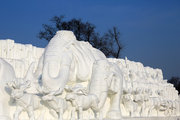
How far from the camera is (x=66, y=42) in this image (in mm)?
9602

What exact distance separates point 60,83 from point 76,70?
1.17m

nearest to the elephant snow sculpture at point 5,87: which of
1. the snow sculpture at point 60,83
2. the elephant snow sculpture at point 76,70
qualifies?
the snow sculpture at point 60,83

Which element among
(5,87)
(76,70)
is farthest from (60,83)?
(5,87)

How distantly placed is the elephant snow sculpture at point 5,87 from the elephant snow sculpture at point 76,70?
31.8 inches

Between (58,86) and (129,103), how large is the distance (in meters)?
3.81

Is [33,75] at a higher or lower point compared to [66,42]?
lower

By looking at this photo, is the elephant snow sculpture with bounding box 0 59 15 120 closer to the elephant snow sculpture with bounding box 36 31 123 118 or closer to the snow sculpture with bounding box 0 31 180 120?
the snow sculpture with bounding box 0 31 180 120

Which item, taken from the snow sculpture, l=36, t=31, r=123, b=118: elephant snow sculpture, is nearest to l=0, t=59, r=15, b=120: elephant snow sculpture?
the snow sculpture

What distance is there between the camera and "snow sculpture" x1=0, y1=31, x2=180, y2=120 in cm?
777

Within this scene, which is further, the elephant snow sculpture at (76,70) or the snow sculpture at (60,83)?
the elephant snow sculpture at (76,70)

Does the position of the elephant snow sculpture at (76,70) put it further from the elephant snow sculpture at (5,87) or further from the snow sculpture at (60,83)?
the elephant snow sculpture at (5,87)

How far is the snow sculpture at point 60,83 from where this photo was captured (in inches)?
306

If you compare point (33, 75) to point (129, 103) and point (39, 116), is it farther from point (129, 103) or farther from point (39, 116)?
point (129, 103)

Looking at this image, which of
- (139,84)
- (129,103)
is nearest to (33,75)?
(129,103)
